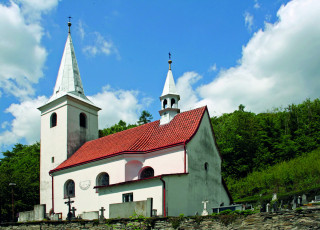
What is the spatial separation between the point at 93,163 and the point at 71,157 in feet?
15.5

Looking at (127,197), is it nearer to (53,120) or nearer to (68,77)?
(53,120)

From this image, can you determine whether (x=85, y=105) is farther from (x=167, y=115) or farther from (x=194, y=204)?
(x=194, y=204)

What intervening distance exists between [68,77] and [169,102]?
1216 cm

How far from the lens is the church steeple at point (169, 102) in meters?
24.6

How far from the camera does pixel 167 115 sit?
2461cm

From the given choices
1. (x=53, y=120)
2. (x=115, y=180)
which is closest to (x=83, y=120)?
(x=53, y=120)

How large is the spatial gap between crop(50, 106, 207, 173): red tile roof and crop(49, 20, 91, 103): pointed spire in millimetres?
6652

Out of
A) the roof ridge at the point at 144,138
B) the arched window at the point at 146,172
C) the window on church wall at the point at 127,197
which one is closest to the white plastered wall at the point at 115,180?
the window on church wall at the point at 127,197

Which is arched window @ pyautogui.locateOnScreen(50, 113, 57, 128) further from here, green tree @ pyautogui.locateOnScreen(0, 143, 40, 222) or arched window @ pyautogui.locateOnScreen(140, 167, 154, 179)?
arched window @ pyautogui.locateOnScreen(140, 167, 154, 179)

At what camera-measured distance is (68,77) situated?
3228 centimetres

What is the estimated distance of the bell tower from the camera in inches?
1153

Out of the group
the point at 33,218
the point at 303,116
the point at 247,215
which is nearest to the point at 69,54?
the point at 33,218

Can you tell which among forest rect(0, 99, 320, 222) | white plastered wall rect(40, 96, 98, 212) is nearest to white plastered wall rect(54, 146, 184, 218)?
white plastered wall rect(40, 96, 98, 212)

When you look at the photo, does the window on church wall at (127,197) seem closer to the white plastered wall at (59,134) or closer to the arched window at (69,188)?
the arched window at (69,188)
